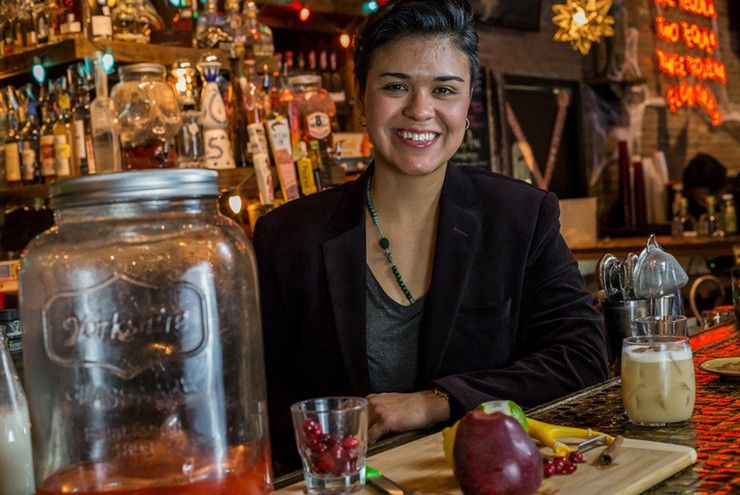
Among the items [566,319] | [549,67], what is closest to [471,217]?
[566,319]

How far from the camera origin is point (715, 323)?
2885 mm

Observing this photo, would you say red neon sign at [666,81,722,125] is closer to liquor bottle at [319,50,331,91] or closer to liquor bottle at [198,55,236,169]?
liquor bottle at [319,50,331,91]

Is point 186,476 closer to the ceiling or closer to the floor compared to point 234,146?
closer to the floor

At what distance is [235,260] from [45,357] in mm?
230

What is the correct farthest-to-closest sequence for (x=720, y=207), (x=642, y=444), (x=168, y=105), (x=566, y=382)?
1. (x=720, y=207)
2. (x=168, y=105)
3. (x=566, y=382)
4. (x=642, y=444)

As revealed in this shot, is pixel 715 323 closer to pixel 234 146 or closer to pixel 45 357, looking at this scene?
pixel 234 146

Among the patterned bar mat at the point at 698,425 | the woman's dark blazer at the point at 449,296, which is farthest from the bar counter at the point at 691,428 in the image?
the woman's dark blazer at the point at 449,296

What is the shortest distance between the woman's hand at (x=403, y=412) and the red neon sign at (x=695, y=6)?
7958 millimetres

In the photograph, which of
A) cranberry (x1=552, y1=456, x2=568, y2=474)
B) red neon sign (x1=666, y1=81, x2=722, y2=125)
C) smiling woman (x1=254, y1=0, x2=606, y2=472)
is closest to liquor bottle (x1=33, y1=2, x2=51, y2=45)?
smiling woman (x1=254, y1=0, x2=606, y2=472)

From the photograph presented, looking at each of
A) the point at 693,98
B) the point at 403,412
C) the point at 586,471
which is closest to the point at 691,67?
the point at 693,98

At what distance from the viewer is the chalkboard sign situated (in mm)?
7527

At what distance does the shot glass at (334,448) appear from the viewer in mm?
1285

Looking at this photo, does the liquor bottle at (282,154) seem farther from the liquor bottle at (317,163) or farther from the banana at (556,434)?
the banana at (556,434)

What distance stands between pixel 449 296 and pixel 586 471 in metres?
0.84
